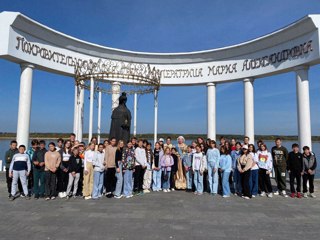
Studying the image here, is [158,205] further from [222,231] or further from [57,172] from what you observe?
[57,172]

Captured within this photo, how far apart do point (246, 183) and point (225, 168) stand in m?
0.82

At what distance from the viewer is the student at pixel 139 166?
9156 mm

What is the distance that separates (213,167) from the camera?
9172 mm

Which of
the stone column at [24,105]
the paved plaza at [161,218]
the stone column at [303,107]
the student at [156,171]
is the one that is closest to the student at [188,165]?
the student at [156,171]

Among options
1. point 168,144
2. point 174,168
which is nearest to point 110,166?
point 174,168

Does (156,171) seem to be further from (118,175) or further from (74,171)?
(74,171)

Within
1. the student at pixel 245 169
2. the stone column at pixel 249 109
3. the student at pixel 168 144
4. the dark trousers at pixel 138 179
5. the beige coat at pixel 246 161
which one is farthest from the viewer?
the stone column at pixel 249 109

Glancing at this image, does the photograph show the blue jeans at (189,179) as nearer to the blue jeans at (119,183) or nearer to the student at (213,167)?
the student at (213,167)

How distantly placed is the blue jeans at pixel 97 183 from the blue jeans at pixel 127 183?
74 cm

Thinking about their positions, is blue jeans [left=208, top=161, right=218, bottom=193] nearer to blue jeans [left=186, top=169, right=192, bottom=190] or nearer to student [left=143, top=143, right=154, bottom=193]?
blue jeans [left=186, top=169, right=192, bottom=190]

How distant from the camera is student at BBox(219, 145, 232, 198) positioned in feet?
29.0

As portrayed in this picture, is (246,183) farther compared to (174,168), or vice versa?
(174,168)

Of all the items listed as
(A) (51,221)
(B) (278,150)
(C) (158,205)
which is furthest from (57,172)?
(B) (278,150)

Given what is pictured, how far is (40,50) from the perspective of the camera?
1284cm
